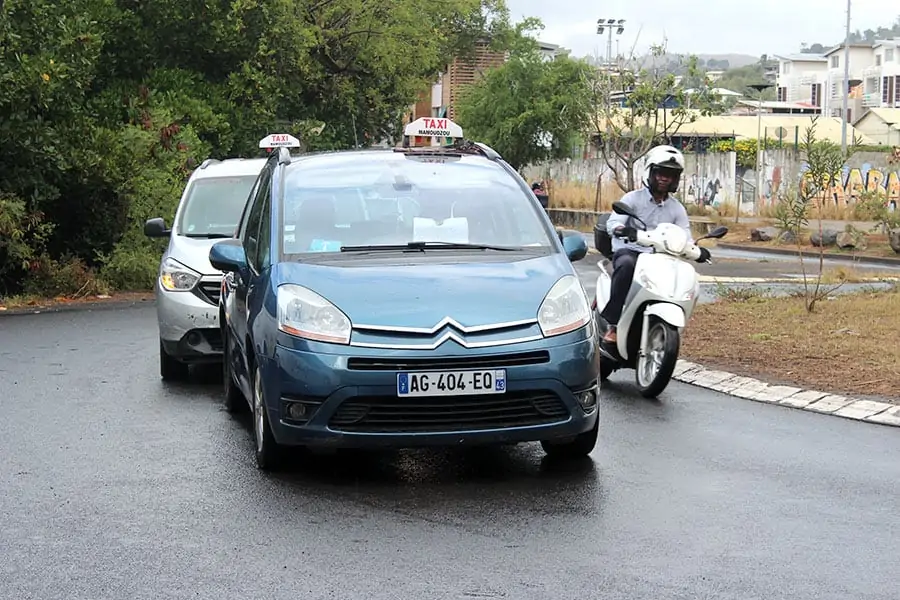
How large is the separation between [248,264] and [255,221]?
0.55m

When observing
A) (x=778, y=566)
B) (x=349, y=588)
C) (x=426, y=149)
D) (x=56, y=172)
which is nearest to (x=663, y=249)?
(x=426, y=149)

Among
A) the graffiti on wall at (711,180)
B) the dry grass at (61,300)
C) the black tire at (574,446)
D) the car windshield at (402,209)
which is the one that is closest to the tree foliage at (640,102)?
the graffiti on wall at (711,180)

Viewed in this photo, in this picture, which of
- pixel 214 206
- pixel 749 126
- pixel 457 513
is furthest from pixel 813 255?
pixel 749 126

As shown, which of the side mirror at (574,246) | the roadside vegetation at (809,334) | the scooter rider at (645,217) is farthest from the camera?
the roadside vegetation at (809,334)

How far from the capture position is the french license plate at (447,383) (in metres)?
6.95

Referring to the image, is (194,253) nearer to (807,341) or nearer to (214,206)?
(214,206)

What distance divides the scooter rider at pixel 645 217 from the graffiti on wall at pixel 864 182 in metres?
37.0

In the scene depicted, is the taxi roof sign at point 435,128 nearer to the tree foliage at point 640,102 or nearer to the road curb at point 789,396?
the road curb at point 789,396

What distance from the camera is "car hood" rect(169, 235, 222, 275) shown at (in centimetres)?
1168

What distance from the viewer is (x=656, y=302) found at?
10.4 m

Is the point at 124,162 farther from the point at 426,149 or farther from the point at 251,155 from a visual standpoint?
the point at 426,149

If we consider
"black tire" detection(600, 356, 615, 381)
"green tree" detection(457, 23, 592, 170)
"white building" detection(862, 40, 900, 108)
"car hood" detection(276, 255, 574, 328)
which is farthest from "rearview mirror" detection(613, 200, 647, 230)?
"white building" detection(862, 40, 900, 108)

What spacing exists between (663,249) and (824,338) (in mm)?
3136

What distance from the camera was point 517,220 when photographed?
8.43 m
